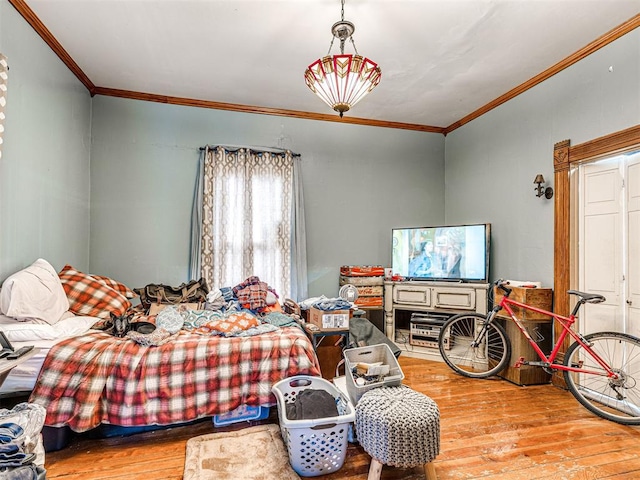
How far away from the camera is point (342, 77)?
90.0 inches

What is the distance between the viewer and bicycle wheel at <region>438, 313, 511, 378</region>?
10.8 feet

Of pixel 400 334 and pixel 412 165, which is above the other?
pixel 412 165

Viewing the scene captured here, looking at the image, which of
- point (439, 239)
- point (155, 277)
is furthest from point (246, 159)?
point (439, 239)

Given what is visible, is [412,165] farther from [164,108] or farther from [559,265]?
[164,108]

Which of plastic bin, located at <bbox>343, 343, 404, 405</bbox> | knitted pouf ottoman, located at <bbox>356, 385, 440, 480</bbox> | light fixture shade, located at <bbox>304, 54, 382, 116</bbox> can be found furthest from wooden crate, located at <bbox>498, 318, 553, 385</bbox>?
light fixture shade, located at <bbox>304, 54, 382, 116</bbox>

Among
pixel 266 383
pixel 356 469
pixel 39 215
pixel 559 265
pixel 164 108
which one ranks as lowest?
pixel 356 469

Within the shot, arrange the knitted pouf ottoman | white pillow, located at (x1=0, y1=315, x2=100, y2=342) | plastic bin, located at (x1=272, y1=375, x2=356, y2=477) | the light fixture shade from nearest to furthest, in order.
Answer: the knitted pouf ottoman < plastic bin, located at (x1=272, y1=375, x2=356, y2=477) < white pillow, located at (x1=0, y1=315, x2=100, y2=342) < the light fixture shade

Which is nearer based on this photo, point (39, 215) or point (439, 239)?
point (39, 215)

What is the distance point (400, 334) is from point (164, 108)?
3.80 meters

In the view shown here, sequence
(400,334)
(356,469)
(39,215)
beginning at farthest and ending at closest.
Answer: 1. (400,334)
2. (39,215)
3. (356,469)

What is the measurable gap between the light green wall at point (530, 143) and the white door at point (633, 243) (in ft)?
1.16

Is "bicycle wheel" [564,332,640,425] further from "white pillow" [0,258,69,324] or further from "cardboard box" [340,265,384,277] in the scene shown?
"white pillow" [0,258,69,324]

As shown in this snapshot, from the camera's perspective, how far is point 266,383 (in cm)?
231

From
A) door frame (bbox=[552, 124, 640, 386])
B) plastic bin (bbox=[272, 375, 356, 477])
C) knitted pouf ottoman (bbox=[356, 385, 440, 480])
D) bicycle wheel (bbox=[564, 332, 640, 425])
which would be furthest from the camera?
door frame (bbox=[552, 124, 640, 386])
